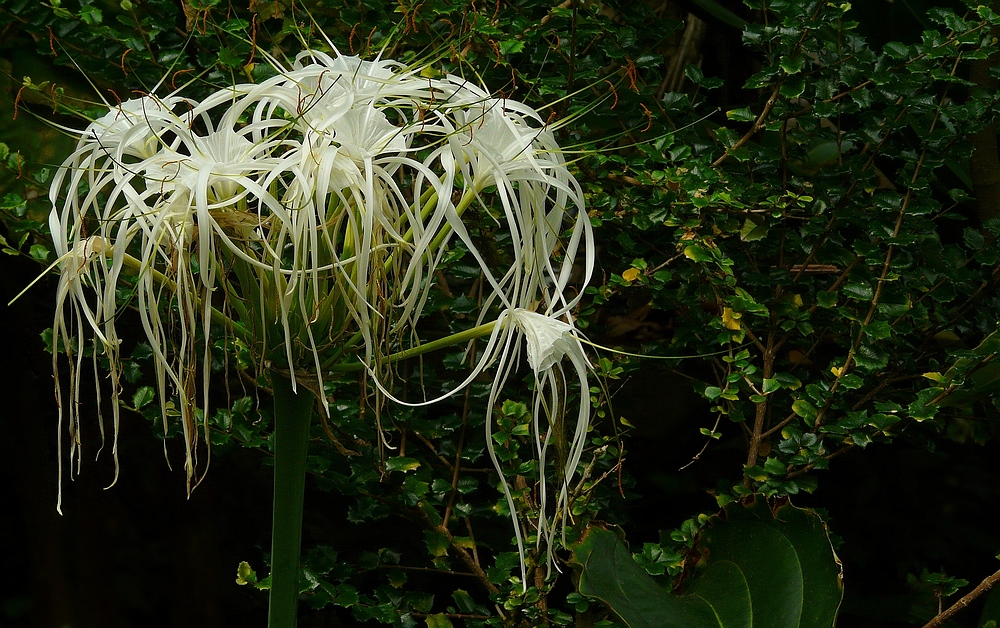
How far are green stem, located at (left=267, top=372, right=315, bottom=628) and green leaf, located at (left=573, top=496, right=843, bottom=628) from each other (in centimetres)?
26

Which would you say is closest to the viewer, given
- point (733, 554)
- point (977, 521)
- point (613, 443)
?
point (733, 554)

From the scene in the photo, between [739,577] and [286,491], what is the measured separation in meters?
0.48

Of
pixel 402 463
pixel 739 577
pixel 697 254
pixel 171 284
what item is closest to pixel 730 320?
pixel 697 254

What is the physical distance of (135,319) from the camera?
122 centimetres

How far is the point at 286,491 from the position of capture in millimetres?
547

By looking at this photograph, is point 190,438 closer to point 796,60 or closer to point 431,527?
point 431,527

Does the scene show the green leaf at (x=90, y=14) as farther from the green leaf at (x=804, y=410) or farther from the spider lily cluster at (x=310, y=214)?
the green leaf at (x=804, y=410)

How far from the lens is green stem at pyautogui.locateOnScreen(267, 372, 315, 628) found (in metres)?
0.55

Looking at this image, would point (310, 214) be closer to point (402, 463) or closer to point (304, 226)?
point (304, 226)

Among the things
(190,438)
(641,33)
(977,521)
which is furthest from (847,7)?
(977,521)

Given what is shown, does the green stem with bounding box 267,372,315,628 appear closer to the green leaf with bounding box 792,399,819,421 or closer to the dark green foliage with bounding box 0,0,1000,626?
the dark green foliage with bounding box 0,0,1000,626

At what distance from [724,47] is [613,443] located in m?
0.86

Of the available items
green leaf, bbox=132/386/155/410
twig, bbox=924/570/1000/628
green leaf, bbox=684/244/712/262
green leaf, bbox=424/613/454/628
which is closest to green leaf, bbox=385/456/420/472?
green leaf, bbox=424/613/454/628

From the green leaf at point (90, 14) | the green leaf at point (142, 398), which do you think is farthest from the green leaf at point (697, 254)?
the green leaf at point (90, 14)
